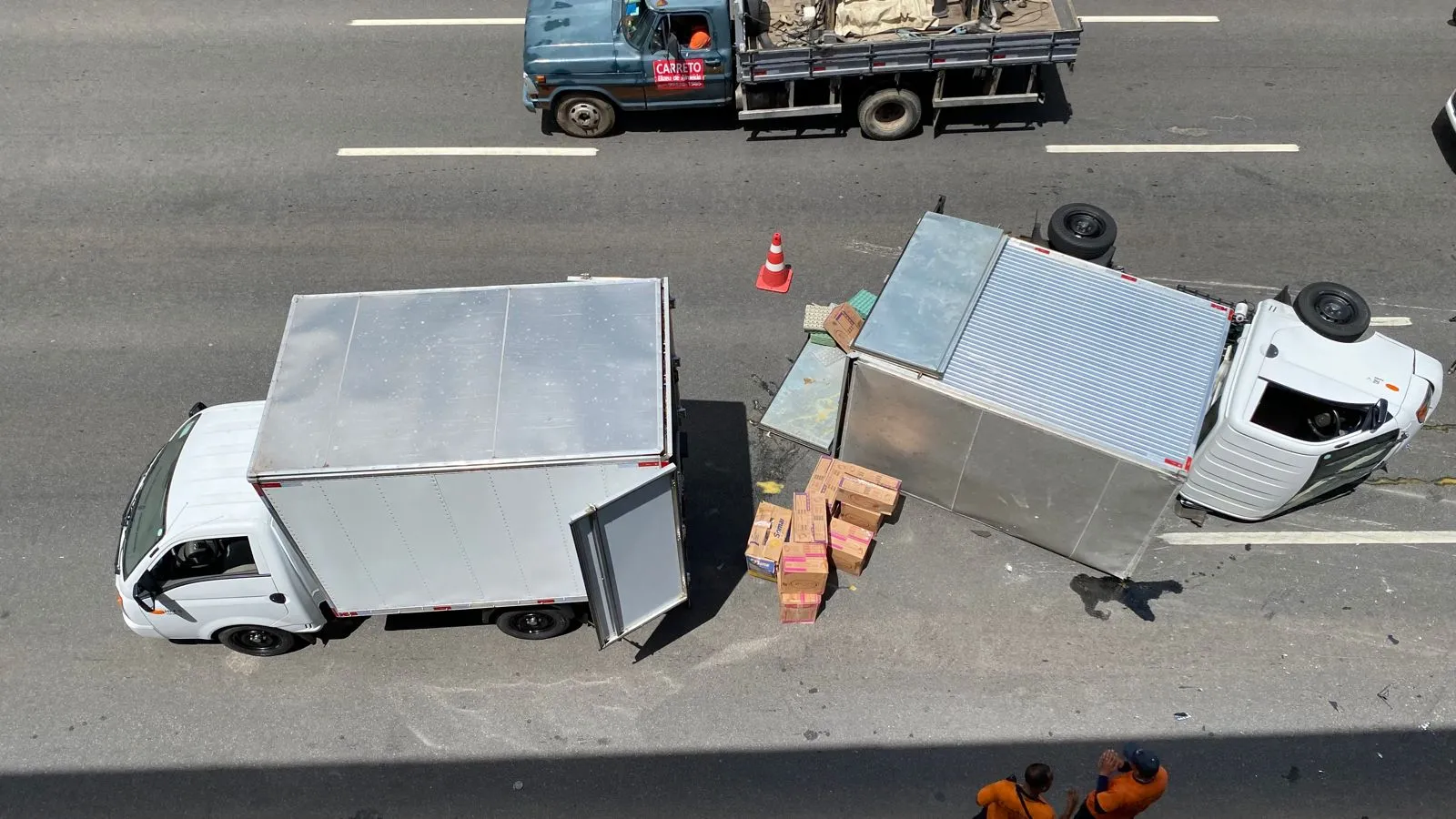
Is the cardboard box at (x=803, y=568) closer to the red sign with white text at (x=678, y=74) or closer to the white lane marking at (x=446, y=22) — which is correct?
the red sign with white text at (x=678, y=74)

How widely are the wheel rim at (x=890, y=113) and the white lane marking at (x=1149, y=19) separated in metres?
4.64

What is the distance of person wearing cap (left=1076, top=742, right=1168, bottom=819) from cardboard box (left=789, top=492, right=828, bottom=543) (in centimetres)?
319

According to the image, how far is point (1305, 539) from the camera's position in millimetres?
9812

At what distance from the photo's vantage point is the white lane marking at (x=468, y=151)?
1392cm

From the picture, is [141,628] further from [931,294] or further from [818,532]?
[931,294]

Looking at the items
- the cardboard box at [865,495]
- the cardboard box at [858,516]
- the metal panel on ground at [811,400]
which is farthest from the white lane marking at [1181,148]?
the cardboard box at [858,516]

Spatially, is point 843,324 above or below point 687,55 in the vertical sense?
below

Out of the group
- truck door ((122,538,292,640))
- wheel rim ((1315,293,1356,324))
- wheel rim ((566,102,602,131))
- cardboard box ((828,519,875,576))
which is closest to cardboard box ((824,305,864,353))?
cardboard box ((828,519,875,576))

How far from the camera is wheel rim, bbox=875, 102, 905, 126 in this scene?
13602mm

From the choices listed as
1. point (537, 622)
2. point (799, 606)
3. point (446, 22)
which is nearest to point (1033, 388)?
point (799, 606)

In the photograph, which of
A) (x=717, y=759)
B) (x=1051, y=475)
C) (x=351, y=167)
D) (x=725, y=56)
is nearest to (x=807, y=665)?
(x=717, y=759)

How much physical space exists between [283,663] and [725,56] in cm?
969

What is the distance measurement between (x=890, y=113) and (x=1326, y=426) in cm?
734

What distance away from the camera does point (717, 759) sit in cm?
835
